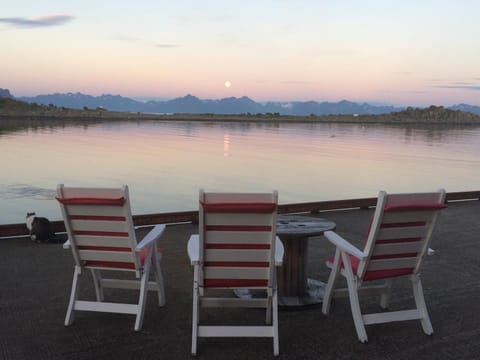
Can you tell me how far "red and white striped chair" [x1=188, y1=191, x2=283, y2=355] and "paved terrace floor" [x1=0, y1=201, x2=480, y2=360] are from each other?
11.0 inches

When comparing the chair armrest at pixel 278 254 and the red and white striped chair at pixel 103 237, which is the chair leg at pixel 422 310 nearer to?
the chair armrest at pixel 278 254

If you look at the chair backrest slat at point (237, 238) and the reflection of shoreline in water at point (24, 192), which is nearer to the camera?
the chair backrest slat at point (237, 238)

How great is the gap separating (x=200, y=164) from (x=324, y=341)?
2326 centimetres

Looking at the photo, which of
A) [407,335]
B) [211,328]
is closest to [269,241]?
[211,328]

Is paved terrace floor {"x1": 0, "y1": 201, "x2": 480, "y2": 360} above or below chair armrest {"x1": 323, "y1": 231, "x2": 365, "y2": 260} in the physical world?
below

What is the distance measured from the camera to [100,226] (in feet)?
11.2

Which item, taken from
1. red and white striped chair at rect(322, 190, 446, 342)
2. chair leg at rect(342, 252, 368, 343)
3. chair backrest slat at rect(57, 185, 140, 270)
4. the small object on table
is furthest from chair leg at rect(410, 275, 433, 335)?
chair backrest slat at rect(57, 185, 140, 270)

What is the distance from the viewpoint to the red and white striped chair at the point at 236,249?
3.08 meters

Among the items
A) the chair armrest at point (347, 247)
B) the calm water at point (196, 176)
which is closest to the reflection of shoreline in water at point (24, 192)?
the calm water at point (196, 176)

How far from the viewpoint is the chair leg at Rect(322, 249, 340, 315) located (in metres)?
3.78

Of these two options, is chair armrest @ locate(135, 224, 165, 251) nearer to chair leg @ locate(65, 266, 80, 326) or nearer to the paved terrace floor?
chair leg @ locate(65, 266, 80, 326)

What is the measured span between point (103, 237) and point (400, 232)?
6.63ft

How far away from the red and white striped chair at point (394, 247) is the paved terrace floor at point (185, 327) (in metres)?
0.16

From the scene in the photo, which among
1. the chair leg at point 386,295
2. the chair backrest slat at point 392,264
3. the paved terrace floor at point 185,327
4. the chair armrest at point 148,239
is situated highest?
the chair armrest at point 148,239
